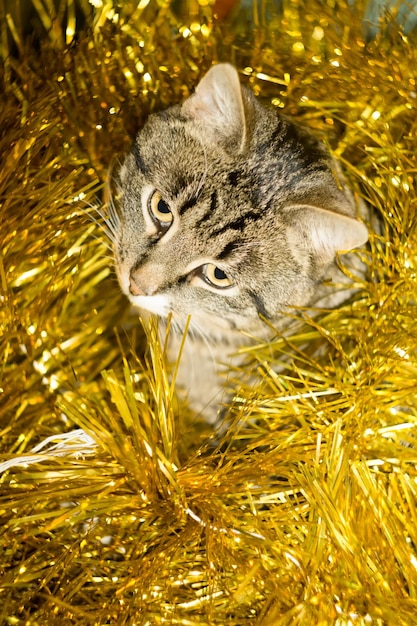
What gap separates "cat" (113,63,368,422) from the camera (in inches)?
32.9

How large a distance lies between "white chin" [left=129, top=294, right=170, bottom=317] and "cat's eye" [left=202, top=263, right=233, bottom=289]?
8 cm

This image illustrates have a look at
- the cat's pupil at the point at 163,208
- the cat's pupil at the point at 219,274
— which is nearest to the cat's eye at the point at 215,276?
the cat's pupil at the point at 219,274

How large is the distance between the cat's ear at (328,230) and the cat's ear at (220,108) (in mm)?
143

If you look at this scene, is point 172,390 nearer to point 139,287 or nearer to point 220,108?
point 139,287

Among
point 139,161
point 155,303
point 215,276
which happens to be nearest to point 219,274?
point 215,276

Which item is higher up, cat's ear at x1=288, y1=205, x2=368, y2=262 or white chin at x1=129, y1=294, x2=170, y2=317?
cat's ear at x1=288, y1=205, x2=368, y2=262

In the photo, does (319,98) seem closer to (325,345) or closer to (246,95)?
(246,95)

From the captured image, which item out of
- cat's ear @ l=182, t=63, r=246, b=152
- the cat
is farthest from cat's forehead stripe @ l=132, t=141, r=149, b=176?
cat's ear @ l=182, t=63, r=246, b=152

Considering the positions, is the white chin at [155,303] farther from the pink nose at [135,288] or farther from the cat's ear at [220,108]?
the cat's ear at [220,108]

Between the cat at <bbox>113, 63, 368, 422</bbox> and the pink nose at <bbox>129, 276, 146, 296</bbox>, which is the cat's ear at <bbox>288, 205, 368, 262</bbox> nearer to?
the cat at <bbox>113, 63, 368, 422</bbox>

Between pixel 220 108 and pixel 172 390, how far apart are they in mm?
422

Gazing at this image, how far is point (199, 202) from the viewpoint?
843 millimetres

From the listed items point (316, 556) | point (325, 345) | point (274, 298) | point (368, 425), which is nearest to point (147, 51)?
point (274, 298)

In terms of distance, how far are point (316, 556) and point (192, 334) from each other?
0.43 metres
